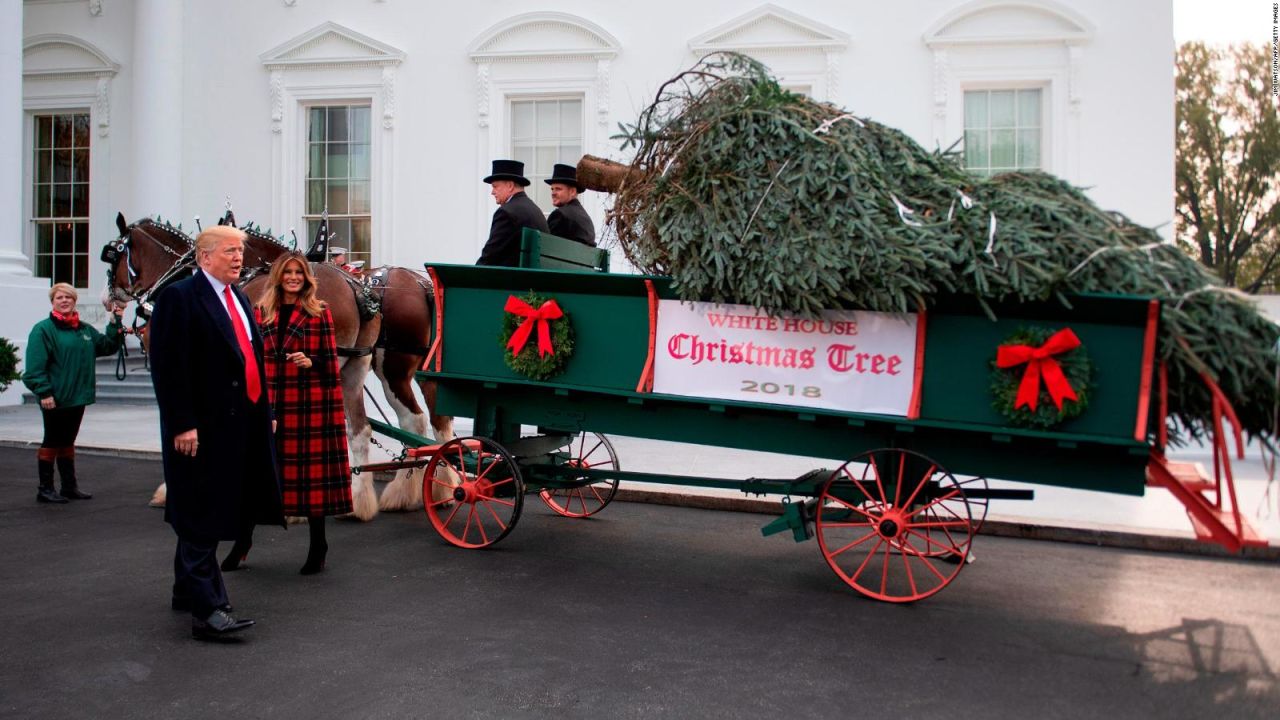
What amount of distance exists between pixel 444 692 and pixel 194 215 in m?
11.7

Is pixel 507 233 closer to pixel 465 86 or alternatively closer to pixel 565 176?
pixel 565 176

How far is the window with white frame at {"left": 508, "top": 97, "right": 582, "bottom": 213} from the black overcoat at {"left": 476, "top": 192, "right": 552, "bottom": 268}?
21.2ft

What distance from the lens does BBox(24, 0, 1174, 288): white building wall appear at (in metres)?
11.4

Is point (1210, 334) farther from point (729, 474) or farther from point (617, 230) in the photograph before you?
point (729, 474)

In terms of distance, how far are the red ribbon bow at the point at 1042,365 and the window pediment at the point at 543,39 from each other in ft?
30.1

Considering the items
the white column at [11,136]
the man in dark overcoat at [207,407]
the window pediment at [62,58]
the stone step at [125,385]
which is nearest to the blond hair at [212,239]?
the man in dark overcoat at [207,407]

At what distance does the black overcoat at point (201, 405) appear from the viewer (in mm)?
4373

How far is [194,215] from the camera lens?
13617mm

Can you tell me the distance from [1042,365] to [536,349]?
2.72 m

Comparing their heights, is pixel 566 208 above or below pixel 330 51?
below

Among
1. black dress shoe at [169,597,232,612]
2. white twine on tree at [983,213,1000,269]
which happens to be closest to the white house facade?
white twine on tree at [983,213,1000,269]

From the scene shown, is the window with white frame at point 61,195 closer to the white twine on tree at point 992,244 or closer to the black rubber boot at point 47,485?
the black rubber boot at point 47,485

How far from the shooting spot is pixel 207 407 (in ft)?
14.8

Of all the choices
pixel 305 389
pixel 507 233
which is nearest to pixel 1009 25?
pixel 507 233
